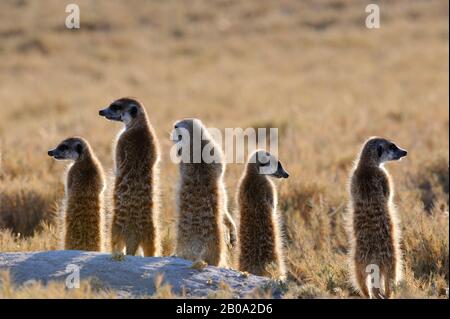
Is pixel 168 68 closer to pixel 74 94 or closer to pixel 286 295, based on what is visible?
pixel 74 94

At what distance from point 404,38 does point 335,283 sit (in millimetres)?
21878

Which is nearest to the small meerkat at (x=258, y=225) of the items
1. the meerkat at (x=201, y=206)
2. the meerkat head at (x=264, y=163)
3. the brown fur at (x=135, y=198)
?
the meerkat head at (x=264, y=163)

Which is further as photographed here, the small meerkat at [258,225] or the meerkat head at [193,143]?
the small meerkat at [258,225]

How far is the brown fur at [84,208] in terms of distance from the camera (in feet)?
23.0

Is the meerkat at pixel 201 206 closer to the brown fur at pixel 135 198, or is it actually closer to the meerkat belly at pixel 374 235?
the brown fur at pixel 135 198

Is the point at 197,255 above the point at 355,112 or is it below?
below

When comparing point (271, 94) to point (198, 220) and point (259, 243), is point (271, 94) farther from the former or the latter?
point (198, 220)

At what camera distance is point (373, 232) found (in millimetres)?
6742

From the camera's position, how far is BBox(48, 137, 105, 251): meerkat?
7020 millimetres

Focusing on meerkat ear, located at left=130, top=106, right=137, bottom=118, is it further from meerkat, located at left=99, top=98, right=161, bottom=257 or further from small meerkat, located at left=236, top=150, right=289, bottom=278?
small meerkat, located at left=236, top=150, right=289, bottom=278

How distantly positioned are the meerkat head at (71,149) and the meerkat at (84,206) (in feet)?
0.20
